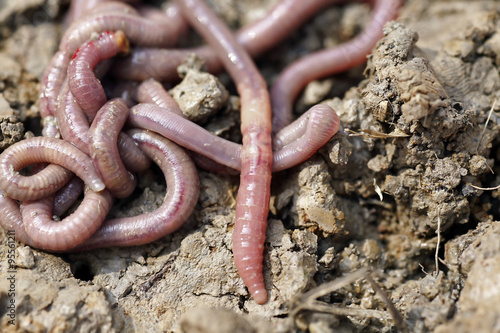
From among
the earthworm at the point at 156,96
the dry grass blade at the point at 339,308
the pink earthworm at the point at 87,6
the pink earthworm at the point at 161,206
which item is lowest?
the dry grass blade at the point at 339,308

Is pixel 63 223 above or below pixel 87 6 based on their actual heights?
below

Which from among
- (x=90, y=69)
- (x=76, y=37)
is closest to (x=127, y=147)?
(x=90, y=69)

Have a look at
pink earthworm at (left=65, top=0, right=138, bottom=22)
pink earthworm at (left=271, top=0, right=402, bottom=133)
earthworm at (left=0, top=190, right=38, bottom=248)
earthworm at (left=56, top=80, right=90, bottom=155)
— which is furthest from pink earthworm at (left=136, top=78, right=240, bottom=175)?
earthworm at (left=0, top=190, right=38, bottom=248)

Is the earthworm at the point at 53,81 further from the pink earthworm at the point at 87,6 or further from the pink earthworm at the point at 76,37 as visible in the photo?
the pink earthworm at the point at 87,6

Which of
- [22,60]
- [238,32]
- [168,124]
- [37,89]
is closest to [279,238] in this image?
[168,124]

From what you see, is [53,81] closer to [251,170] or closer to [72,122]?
[72,122]

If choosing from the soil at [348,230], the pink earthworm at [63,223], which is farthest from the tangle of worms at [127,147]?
the soil at [348,230]
